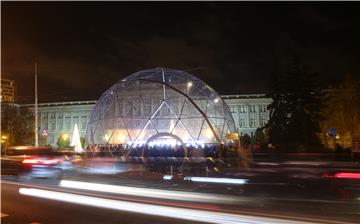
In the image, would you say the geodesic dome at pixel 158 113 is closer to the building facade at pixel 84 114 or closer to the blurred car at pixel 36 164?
the blurred car at pixel 36 164

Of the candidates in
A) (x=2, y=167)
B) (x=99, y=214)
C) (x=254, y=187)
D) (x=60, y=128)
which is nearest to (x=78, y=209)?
(x=99, y=214)

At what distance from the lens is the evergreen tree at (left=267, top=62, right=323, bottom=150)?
5734 centimetres

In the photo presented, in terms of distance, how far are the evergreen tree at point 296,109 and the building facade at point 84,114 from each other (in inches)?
2349

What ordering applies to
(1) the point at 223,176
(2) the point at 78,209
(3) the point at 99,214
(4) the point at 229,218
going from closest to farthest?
(4) the point at 229,218 < (3) the point at 99,214 < (2) the point at 78,209 < (1) the point at 223,176

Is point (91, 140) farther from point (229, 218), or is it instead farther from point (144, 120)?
point (229, 218)

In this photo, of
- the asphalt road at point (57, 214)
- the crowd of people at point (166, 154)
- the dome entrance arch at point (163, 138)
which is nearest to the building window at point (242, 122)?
the crowd of people at point (166, 154)

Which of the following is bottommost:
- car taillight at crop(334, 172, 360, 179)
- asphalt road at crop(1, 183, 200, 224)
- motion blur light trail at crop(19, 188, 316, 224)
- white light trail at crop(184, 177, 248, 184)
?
asphalt road at crop(1, 183, 200, 224)

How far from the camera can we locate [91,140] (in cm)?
5259

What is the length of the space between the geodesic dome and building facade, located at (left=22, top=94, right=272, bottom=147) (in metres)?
70.8

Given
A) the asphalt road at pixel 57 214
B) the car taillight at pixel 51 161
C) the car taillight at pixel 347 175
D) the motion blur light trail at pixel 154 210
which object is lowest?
the asphalt road at pixel 57 214

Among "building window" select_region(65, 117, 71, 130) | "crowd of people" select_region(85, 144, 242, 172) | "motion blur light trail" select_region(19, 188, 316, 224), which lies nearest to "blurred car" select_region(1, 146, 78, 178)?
"motion blur light trail" select_region(19, 188, 316, 224)

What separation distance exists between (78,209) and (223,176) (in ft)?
25.1

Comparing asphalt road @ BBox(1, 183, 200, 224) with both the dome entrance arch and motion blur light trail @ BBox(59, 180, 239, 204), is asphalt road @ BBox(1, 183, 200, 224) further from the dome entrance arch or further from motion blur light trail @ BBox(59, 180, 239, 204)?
the dome entrance arch

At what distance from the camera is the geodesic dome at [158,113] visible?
158ft
